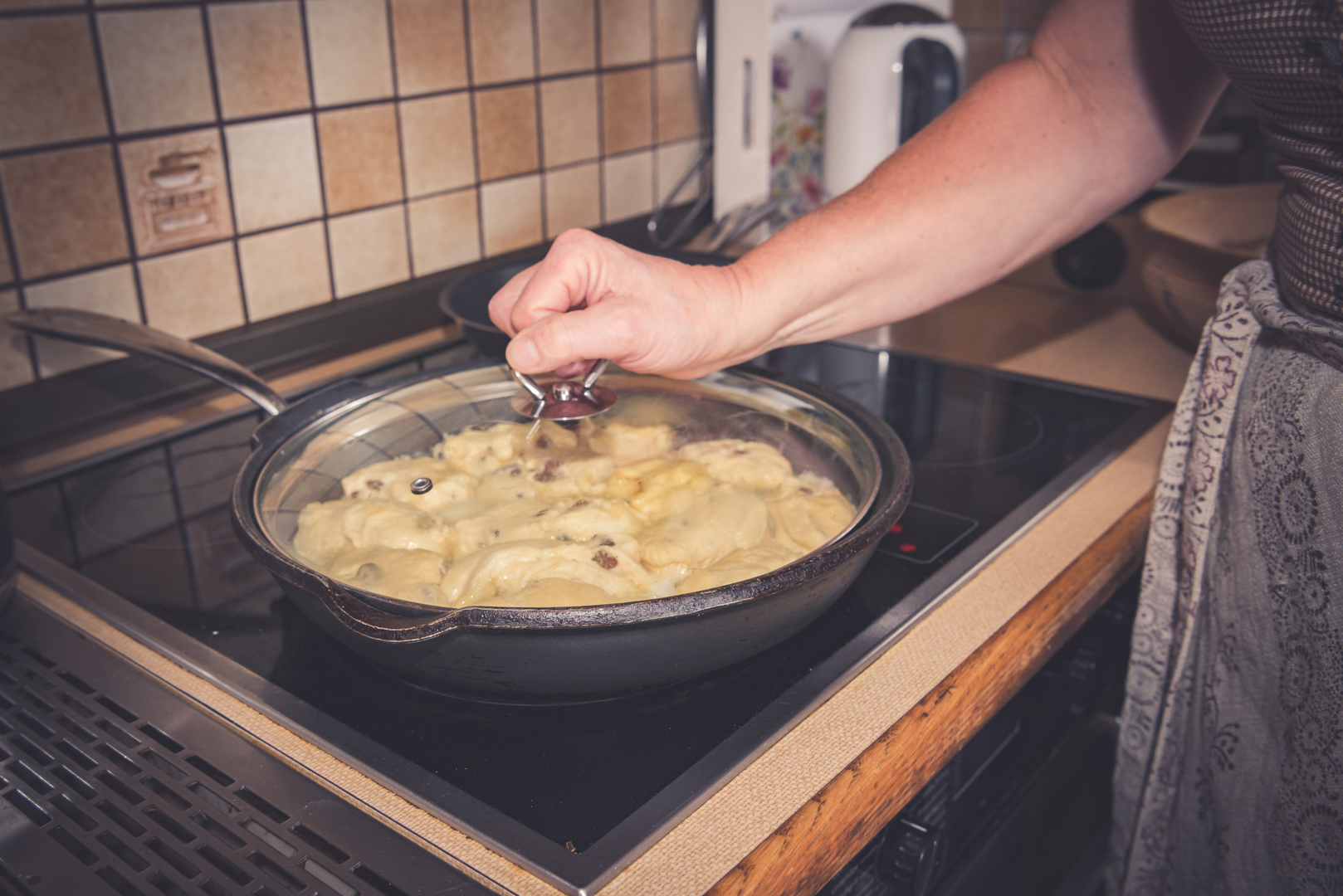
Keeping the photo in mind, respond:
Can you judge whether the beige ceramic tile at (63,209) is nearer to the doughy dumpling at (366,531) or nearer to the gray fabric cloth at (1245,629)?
the doughy dumpling at (366,531)

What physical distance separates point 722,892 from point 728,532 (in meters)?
0.28

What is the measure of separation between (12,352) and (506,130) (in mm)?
686

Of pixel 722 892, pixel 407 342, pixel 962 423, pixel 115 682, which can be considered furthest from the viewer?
pixel 407 342

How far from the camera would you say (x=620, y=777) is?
→ 576 millimetres

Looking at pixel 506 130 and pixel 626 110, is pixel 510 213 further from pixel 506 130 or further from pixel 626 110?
pixel 626 110

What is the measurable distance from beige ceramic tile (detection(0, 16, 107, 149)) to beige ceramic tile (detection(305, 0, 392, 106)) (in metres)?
0.25

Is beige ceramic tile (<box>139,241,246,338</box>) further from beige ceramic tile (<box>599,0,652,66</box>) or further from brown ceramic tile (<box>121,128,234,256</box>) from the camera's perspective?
beige ceramic tile (<box>599,0,652,66</box>)

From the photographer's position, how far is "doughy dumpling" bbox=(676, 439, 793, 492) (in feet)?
2.63

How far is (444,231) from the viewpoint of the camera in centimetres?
136

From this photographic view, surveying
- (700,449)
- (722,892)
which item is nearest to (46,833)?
(722,892)

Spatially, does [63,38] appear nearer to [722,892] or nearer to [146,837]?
[146,837]

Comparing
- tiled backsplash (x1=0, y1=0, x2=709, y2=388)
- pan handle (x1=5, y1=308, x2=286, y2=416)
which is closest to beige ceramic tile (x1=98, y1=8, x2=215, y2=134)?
tiled backsplash (x1=0, y1=0, x2=709, y2=388)

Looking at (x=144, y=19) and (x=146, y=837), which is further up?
(x=144, y=19)

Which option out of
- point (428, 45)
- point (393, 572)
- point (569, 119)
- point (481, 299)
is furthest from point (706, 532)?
point (569, 119)
